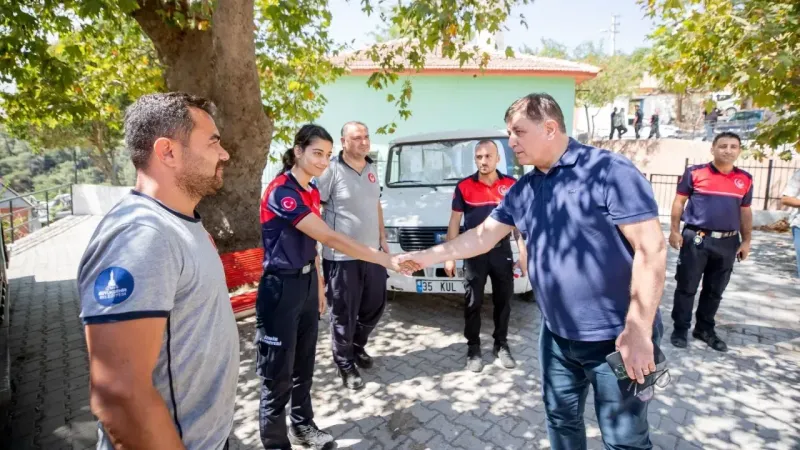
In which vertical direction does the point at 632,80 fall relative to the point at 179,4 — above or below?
above

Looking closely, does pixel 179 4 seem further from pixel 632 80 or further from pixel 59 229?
pixel 632 80

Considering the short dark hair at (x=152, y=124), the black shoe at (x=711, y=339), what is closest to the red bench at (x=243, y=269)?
the short dark hair at (x=152, y=124)

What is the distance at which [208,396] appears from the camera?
1485 mm

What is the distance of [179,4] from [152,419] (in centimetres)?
584

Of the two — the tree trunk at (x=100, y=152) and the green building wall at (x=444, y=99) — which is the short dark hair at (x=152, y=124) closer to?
the green building wall at (x=444, y=99)

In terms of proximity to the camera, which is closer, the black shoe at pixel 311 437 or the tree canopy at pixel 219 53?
the black shoe at pixel 311 437

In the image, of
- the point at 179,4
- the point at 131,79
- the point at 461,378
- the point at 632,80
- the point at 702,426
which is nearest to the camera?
the point at 702,426

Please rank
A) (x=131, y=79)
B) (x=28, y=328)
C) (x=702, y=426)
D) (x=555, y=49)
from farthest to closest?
(x=555, y=49) → (x=131, y=79) → (x=28, y=328) → (x=702, y=426)

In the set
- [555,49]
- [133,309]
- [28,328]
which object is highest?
[555,49]

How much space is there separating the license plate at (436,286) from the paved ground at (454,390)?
1.80ft

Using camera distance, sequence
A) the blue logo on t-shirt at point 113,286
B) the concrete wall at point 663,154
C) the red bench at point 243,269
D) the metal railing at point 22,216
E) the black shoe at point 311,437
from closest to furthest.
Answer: the blue logo on t-shirt at point 113,286, the black shoe at point 311,437, the red bench at point 243,269, the metal railing at point 22,216, the concrete wall at point 663,154

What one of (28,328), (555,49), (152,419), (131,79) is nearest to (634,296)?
(152,419)

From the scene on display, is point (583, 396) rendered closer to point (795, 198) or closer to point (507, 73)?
point (795, 198)

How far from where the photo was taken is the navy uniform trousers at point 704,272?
175 inches
